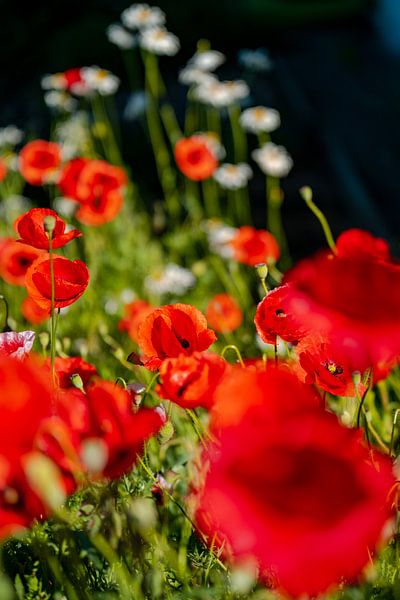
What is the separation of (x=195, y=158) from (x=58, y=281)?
7.28ft

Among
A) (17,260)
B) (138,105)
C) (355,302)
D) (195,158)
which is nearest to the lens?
(355,302)

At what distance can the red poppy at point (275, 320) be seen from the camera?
1.07 metres

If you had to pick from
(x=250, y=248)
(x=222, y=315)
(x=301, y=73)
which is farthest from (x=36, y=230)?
(x=301, y=73)

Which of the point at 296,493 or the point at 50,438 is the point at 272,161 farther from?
the point at 296,493

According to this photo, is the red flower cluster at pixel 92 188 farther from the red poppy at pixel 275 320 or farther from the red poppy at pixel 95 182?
the red poppy at pixel 275 320

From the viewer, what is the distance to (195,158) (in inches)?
129

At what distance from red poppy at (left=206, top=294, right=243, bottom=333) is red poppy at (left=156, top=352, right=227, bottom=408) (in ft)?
3.45

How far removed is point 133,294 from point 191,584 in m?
2.00

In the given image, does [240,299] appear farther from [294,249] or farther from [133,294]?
[294,249]

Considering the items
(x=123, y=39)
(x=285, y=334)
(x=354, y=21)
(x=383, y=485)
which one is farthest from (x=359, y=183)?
(x=354, y=21)

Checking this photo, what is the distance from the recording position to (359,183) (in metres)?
4.73

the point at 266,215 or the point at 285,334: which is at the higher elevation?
the point at 285,334

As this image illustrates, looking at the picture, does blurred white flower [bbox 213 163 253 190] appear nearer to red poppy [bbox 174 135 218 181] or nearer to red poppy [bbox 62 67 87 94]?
red poppy [bbox 174 135 218 181]

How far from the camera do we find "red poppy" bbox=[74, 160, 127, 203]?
231cm
